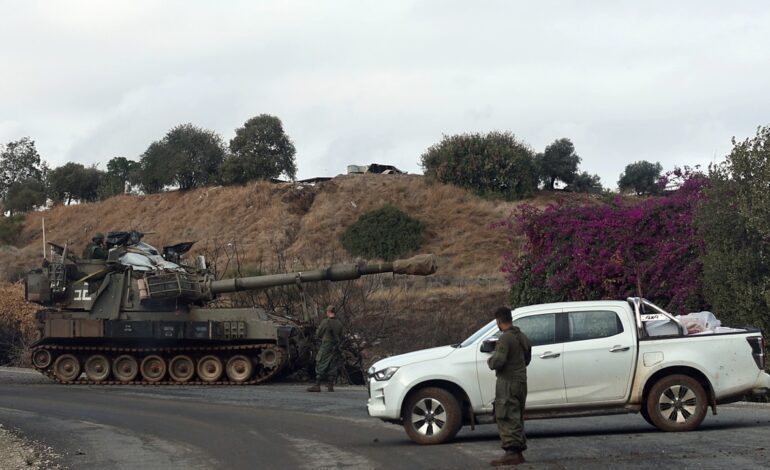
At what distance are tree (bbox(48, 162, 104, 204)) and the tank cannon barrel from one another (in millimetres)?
52754

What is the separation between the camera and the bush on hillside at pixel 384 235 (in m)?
52.2

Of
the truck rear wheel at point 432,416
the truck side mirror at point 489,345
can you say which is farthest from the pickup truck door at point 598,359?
the truck rear wheel at point 432,416

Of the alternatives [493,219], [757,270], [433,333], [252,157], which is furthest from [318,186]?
[757,270]

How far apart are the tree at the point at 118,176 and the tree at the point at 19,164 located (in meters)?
6.56

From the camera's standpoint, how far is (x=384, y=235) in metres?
53.0

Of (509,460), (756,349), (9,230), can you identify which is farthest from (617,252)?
(9,230)

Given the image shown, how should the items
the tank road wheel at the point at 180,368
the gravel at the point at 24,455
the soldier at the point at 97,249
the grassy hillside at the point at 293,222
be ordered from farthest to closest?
the grassy hillside at the point at 293,222
the soldier at the point at 97,249
the tank road wheel at the point at 180,368
the gravel at the point at 24,455

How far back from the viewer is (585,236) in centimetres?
2412

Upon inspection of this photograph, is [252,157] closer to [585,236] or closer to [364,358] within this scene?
[364,358]

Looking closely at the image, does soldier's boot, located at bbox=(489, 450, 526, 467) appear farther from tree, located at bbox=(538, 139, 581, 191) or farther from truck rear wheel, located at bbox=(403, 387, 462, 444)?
tree, located at bbox=(538, 139, 581, 191)

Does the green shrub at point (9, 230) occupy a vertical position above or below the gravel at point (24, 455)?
above

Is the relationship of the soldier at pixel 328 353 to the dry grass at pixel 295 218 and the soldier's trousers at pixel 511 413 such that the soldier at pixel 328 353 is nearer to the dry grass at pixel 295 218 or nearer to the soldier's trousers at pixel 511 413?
the soldier's trousers at pixel 511 413

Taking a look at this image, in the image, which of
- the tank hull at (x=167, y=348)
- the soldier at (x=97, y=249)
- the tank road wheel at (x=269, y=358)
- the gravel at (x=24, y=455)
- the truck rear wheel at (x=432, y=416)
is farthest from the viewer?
the soldier at (x=97, y=249)

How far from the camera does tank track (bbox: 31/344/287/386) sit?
24125 millimetres
